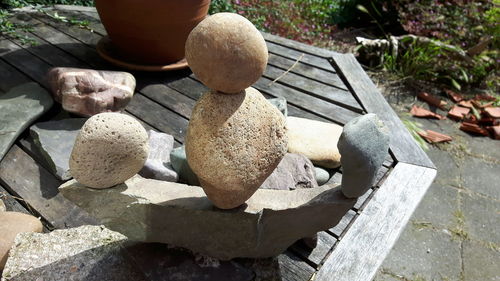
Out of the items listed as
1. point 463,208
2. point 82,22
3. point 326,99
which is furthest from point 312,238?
point 82,22

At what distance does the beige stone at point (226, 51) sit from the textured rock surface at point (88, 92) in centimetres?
99

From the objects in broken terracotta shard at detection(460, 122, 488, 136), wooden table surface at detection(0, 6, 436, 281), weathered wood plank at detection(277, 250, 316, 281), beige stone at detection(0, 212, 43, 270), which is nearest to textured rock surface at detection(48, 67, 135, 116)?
wooden table surface at detection(0, 6, 436, 281)

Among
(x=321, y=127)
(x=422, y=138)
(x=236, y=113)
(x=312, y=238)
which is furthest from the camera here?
(x=422, y=138)

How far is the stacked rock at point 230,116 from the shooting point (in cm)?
105

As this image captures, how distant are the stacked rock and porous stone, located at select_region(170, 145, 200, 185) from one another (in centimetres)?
47

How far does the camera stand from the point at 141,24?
229 centimetres

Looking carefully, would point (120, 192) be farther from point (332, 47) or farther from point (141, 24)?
point (332, 47)

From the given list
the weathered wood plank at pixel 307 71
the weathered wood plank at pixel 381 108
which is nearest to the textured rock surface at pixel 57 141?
the weathered wood plank at pixel 307 71

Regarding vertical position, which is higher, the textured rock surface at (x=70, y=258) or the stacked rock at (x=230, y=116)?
the stacked rock at (x=230, y=116)

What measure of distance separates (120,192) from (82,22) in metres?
2.20

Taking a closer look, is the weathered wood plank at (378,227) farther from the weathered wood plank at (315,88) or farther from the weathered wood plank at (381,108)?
the weathered wood plank at (315,88)

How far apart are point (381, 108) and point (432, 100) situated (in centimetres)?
194

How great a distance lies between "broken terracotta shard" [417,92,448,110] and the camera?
4027mm

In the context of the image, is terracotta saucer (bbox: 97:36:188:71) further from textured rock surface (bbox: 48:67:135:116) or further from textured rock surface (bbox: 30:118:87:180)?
textured rock surface (bbox: 30:118:87:180)
